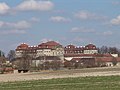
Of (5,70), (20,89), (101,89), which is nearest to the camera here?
(101,89)

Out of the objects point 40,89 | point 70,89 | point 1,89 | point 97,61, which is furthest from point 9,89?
point 97,61

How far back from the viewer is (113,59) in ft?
652

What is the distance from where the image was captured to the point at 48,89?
27766 millimetres

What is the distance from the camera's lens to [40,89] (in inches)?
1102

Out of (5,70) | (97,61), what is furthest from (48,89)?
(97,61)

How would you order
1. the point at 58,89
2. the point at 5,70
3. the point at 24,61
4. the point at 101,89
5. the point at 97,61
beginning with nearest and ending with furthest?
the point at 101,89 < the point at 58,89 < the point at 5,70 < the point at 24,61 < the point at 97,61

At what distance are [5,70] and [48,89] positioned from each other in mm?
74018

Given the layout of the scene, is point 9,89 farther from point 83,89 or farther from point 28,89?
point 83,89

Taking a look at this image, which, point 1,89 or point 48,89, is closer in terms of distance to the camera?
point 48,89

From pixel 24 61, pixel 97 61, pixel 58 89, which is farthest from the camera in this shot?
pixel 97 61

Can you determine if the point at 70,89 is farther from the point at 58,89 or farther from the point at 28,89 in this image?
the point at 28,89

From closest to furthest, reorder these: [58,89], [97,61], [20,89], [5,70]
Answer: [58,89] < [20,89] < [5,70] < [97,61]

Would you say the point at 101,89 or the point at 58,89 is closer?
the point at 101,89

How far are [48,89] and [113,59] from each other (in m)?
173
